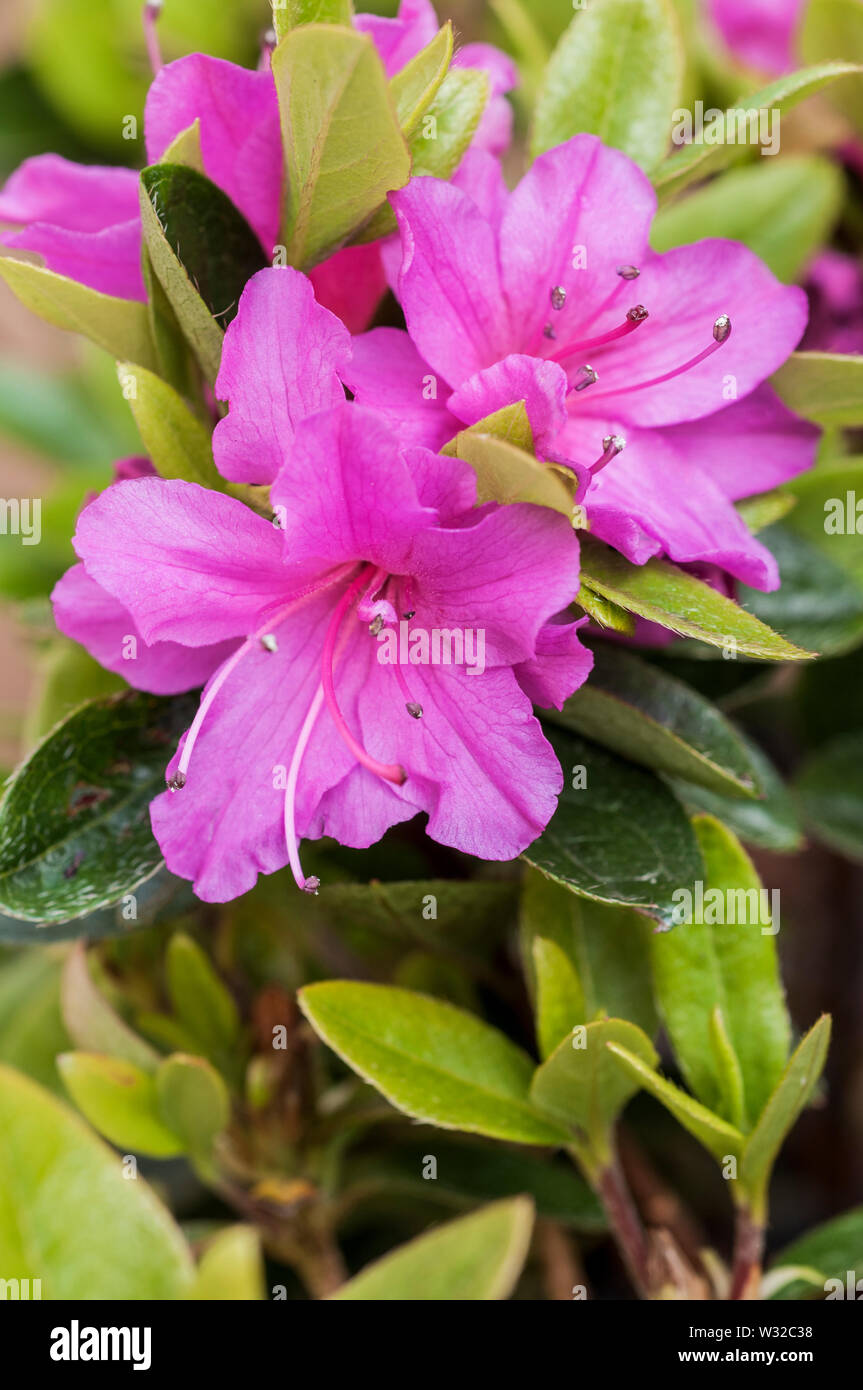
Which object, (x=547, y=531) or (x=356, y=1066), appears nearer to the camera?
(x=547, y=531)

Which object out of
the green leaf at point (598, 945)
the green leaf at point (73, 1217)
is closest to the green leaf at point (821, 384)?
the green leaf at point (598, 945)

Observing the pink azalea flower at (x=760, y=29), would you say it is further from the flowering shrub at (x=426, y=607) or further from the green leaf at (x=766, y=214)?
the flowering shrub at (x=426, y=607)

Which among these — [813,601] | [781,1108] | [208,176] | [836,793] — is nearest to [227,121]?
[208,176]

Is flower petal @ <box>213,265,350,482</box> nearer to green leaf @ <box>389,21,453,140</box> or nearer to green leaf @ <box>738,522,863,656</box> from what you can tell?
green leaf @ <box>389,21,453,140</box>

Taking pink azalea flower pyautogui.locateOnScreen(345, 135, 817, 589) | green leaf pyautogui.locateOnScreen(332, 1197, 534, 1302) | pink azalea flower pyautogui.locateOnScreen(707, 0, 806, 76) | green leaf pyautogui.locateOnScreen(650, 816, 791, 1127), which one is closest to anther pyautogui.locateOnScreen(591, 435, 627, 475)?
pink azalea flower pyautogui.locateOnScreen(345, 135, 817, 589)

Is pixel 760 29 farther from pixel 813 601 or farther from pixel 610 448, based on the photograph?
pixel 610 448
